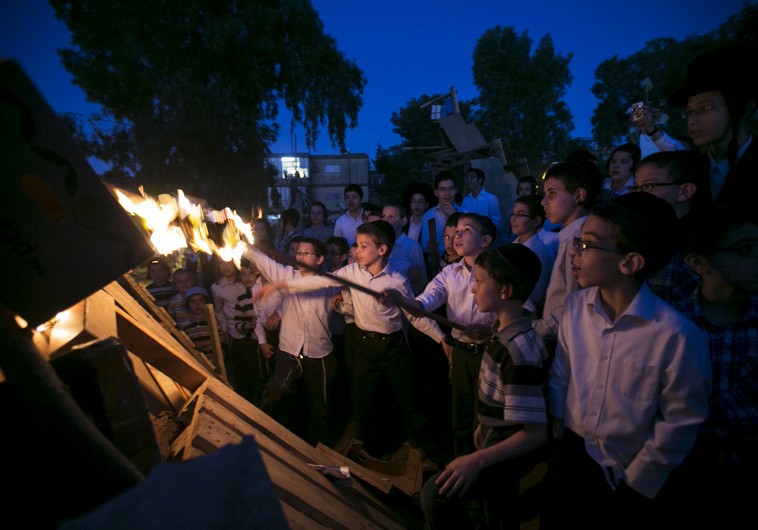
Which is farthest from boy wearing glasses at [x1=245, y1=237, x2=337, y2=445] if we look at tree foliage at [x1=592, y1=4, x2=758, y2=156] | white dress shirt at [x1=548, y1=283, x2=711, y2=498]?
tree foliage at [x1=592, y1=4, x2=758, y2=156]

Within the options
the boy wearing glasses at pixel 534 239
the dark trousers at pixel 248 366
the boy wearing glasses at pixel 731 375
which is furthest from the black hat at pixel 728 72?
the dark trousers at pixel 248 366

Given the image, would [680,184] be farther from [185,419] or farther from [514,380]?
[185,419]

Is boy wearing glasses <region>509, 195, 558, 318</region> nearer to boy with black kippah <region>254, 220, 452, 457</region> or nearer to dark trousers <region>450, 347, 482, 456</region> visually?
dark trousers <region>450, 347, 482, 456</region>

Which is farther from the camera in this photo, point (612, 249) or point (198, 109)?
point (198, 109)

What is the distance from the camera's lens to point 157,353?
7.31 feet

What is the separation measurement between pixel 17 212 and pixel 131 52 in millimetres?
20350

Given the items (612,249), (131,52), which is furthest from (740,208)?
(131,52)

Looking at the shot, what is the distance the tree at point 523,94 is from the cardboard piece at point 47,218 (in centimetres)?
3359

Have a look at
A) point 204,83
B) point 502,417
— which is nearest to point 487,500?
point 502,417

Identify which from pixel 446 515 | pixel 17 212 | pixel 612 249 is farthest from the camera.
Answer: pixel 446 515

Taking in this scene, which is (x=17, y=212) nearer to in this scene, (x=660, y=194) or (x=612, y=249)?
(x=612, y=249)

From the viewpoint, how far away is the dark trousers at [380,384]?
13.2 feet

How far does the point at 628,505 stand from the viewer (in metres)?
1.90

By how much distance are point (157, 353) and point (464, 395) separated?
2.41m
